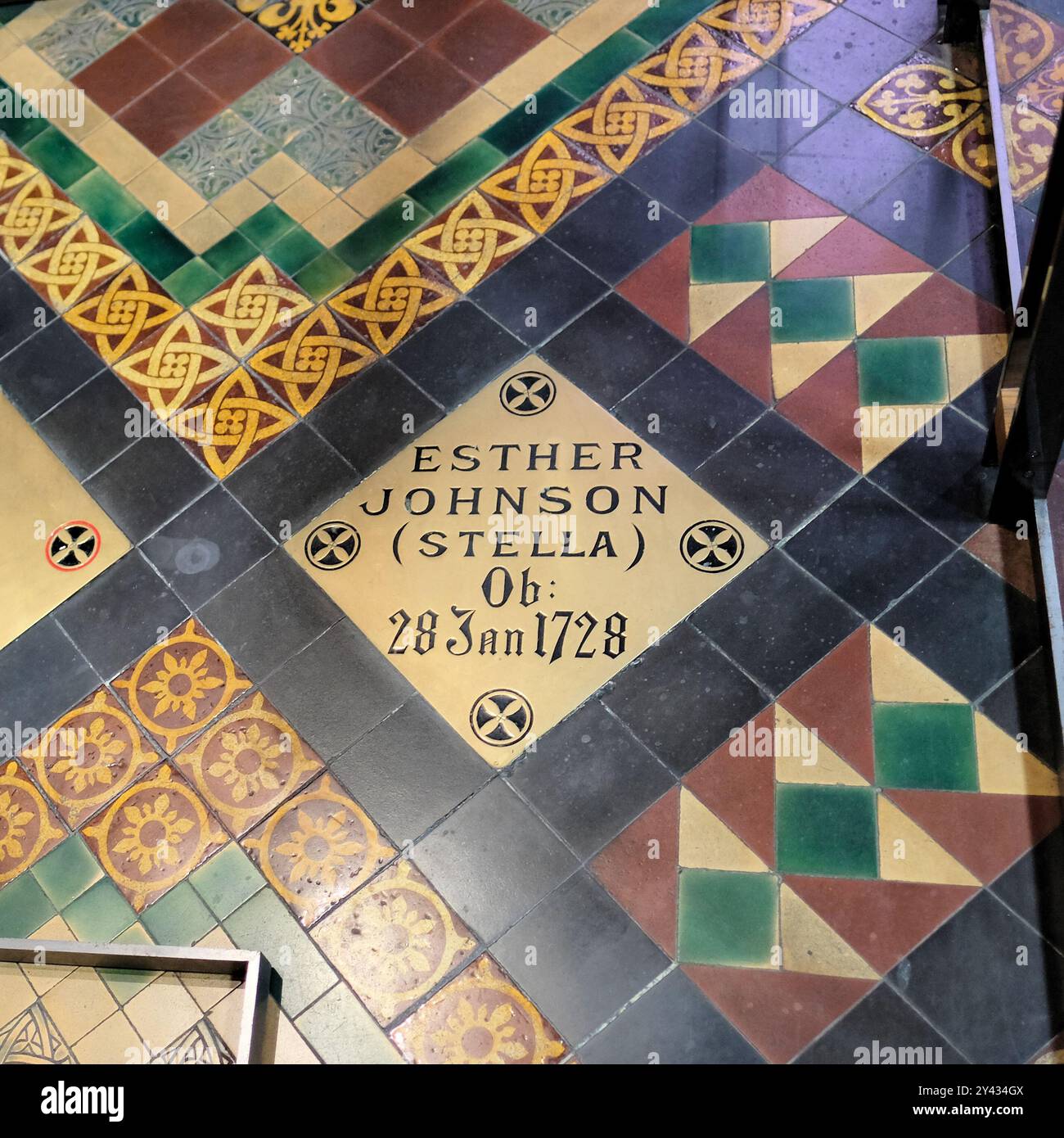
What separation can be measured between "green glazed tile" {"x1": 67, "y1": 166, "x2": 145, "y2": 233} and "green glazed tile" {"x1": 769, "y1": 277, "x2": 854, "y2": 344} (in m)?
2.42

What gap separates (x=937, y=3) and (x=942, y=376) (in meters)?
1.67

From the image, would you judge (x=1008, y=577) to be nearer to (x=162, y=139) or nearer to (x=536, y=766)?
(x=536, y=766)

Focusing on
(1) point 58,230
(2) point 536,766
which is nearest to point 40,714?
(2) point 536,766

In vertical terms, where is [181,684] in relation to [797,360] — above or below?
below

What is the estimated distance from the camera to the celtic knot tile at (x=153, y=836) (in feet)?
11.6

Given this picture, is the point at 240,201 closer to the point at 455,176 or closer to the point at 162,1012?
the point at 455,176

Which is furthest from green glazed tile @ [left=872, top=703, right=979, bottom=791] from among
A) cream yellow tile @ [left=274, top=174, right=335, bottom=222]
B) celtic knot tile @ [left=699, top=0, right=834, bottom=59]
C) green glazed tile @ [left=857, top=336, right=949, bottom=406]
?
cream yellow tile @ [left=274, top=174, right=335, bottom=222]

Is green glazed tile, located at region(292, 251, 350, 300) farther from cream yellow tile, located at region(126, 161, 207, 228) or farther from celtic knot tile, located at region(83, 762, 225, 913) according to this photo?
celtic knot tile, located at region(83, 762, 225, 913)

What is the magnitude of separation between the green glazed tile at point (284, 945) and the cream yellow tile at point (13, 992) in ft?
1.75

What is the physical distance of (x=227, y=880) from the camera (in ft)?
11.5

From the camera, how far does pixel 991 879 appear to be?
3.21m

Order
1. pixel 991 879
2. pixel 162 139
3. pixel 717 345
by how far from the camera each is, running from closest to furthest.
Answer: pixel 991 879
pixel 717 345
pixel 162 139

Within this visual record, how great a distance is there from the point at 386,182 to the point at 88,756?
2314mm

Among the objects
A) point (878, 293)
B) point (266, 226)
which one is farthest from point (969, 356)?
point (266, 226)
